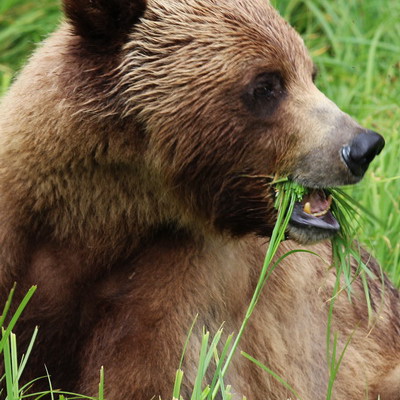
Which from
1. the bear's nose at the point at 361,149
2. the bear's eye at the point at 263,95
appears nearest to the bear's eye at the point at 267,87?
the bear's eye at the point at 263,95

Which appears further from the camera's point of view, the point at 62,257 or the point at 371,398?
the point at 371,398

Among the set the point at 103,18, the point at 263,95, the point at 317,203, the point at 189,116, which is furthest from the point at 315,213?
the point at 103,18

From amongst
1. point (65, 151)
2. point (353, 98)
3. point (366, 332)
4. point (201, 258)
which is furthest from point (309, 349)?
point (353, 98)

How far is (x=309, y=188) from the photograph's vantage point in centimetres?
478

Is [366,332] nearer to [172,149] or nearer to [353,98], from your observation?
[172,149]

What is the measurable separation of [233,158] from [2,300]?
1.16 metres

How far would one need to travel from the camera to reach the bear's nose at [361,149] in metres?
4.55

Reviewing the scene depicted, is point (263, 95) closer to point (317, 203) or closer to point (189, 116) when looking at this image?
point (189, 116)

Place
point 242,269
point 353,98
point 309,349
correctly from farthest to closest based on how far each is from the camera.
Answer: point 353,98, point 309,349, point 242,269

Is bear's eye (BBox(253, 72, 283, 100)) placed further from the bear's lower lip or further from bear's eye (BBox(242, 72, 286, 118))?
the bear's lower lip

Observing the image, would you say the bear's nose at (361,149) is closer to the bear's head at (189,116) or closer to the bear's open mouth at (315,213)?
the bear's head at (189,116)

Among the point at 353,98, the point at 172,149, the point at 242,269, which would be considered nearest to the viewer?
the point at 172,149

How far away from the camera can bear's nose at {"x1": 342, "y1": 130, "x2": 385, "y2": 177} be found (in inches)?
179

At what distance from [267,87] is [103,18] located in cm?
73
